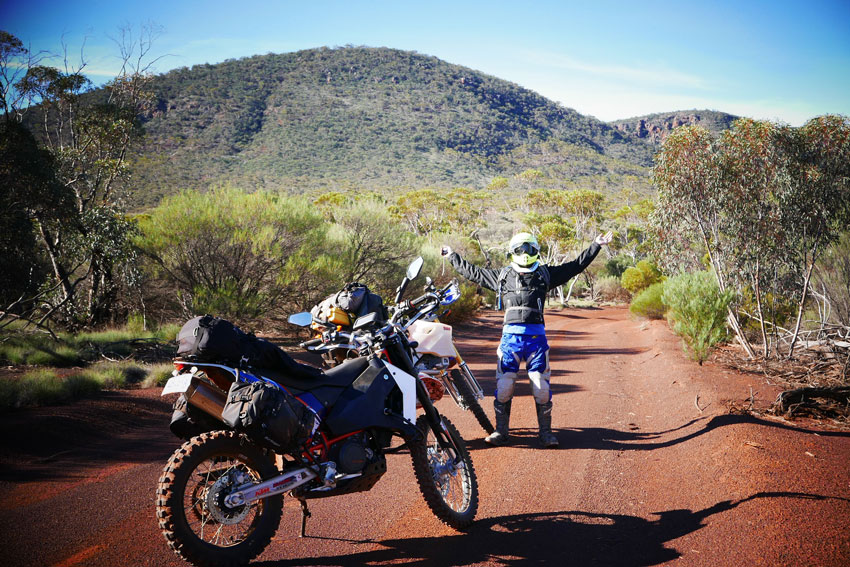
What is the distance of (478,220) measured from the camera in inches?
2083

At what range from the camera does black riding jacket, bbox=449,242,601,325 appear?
579cm

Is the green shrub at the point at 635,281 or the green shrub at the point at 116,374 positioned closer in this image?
the green shrub at the point at 116,374

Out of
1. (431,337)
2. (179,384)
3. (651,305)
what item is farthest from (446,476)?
(651,305)

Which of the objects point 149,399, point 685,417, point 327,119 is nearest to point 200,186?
point 327,119

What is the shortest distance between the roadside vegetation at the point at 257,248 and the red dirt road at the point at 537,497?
1168 mm

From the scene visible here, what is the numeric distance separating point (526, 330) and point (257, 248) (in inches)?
324

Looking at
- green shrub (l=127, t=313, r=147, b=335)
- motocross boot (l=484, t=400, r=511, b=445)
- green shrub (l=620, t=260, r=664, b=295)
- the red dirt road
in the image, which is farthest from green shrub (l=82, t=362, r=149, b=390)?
green shrub (l=620, t=260, r=664, b=295)

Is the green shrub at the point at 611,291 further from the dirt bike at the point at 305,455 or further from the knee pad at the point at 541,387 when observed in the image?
the dirt bike at the point at 305,455

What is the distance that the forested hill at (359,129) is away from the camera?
204 ft

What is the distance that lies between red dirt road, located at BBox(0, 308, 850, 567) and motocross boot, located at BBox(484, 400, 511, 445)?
0.57 ft

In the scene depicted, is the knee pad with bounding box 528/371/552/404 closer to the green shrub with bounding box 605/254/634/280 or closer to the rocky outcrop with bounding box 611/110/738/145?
the green shrub with bounding box 605/254/634/280

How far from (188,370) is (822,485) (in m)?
4.69

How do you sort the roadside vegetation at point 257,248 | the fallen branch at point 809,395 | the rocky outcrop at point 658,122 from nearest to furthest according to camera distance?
1. the fallen branch at point 809,395
2. the roadside vegetation at point 257,248
3. the rocky outcrop at point 658,122

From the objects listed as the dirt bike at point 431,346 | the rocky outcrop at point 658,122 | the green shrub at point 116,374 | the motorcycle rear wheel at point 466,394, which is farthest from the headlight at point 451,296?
the rocky outcrop at point 658,122
